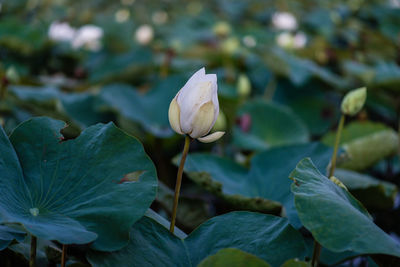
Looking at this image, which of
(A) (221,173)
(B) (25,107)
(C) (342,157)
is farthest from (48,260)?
(B) (25,107)

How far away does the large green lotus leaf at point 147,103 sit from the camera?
1150 millimetres

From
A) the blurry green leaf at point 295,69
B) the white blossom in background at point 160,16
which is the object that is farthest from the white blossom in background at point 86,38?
the white blossom in background at point 160,16

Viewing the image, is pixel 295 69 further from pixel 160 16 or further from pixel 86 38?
pixel 160 16

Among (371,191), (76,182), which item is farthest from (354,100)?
(76,182)

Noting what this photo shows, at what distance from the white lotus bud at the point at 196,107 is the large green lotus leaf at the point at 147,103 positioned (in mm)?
553

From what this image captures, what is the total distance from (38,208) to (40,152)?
84 millimetres

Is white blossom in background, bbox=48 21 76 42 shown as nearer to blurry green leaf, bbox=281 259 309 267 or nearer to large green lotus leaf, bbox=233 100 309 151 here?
large green lotus leaf, bbox=233 100 309 151

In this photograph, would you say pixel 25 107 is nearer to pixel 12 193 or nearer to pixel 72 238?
pixel 12 193

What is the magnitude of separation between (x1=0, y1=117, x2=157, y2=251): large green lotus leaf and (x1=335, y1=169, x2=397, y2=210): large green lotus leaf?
0.44 metres

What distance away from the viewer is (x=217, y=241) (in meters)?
0.55

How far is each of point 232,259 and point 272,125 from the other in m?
Result: 0.91

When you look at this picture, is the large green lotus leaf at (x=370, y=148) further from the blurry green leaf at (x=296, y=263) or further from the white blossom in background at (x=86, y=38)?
the white blossom in background at (x=86, y=38)

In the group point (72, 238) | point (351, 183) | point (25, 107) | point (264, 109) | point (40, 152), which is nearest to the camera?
point (72, 238)

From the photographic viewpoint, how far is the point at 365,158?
1.05 meters
